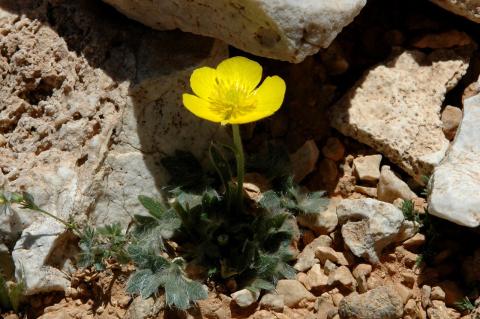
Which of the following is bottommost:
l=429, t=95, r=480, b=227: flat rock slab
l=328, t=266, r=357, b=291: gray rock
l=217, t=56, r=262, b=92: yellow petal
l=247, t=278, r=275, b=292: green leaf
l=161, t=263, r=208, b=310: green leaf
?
l=161, t=263, r=208, b=310: green leaf

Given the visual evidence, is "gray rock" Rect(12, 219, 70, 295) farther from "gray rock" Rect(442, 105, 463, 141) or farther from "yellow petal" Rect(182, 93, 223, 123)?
"gray rock" Rect(442, 105, 463, 141)

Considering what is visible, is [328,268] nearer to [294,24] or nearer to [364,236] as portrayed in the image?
[364,236]

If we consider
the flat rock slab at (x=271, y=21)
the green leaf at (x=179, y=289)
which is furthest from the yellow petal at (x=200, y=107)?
the green leaf at (x=179, y=289)

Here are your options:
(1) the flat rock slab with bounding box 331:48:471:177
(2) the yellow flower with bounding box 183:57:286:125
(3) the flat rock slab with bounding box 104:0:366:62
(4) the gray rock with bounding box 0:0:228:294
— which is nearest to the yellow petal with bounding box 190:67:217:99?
(2) the yellow flower with bounding box 183:57:286:125

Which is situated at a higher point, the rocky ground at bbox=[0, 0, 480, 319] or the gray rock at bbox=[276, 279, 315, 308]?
the rocky ground at bbox=[0, 0, 480, 319]

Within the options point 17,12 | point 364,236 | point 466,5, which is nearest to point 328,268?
point 364,236

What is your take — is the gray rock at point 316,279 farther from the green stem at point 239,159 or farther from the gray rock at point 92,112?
the gray rock at point 92,112
